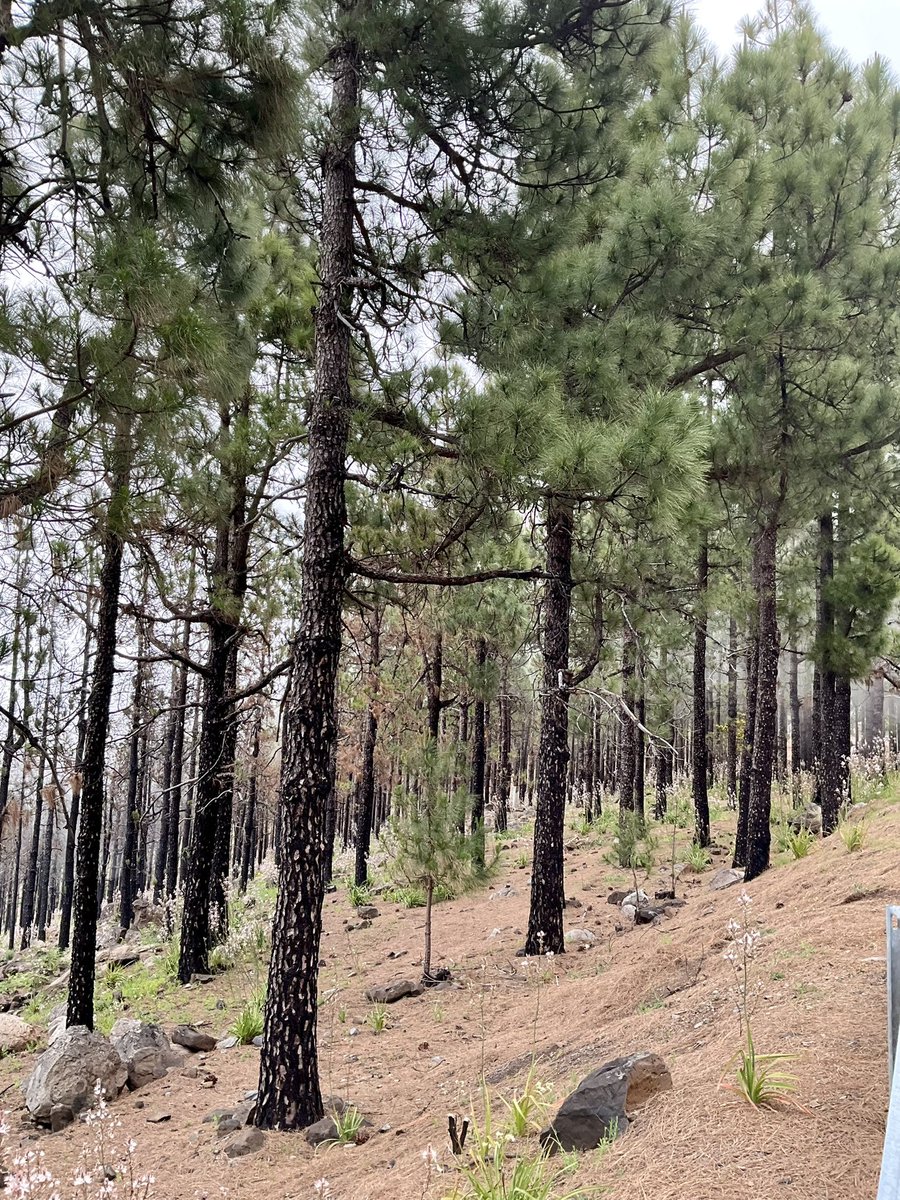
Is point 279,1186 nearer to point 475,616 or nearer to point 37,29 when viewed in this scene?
point 37,29

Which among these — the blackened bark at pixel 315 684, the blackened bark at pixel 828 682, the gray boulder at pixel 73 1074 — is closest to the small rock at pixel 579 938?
the blackened bark at pixel 828 682

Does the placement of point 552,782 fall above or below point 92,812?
above

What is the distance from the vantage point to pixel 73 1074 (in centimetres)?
663

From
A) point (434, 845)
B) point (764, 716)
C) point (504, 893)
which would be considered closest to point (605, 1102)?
point (434, 845)

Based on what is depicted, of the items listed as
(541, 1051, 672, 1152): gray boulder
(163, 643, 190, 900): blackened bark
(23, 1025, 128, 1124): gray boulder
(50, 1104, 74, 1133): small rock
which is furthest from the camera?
(163, 643, 190, 900): blackened bark

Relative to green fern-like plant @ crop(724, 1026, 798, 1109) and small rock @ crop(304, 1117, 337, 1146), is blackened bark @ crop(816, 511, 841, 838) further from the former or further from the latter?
green fern-like plant @ crop(724, 1026, 798, 1109)

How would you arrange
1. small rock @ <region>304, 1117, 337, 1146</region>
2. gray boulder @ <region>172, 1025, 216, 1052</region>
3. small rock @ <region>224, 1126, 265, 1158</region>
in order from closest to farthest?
small rock @ <region>224, 1126, 265, 1158</region> → small rock @ <region>304, 1117, 337, 1146</region> → gray boulder @ <region>172, 1025, 216, 1052</region>

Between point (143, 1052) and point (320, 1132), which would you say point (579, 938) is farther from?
point (320, 1132)

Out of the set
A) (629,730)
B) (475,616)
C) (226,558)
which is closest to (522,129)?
(226,558)

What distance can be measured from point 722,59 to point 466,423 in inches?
266

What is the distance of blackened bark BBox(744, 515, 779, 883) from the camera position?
33.2 ft

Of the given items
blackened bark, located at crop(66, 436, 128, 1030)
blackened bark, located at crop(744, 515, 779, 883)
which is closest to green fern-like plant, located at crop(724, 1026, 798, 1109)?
blackened bark, located at crop(66, 436, 128, 1030)

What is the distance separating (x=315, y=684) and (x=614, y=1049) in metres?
3.07

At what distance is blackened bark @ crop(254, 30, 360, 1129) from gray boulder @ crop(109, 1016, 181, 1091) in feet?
8.34
